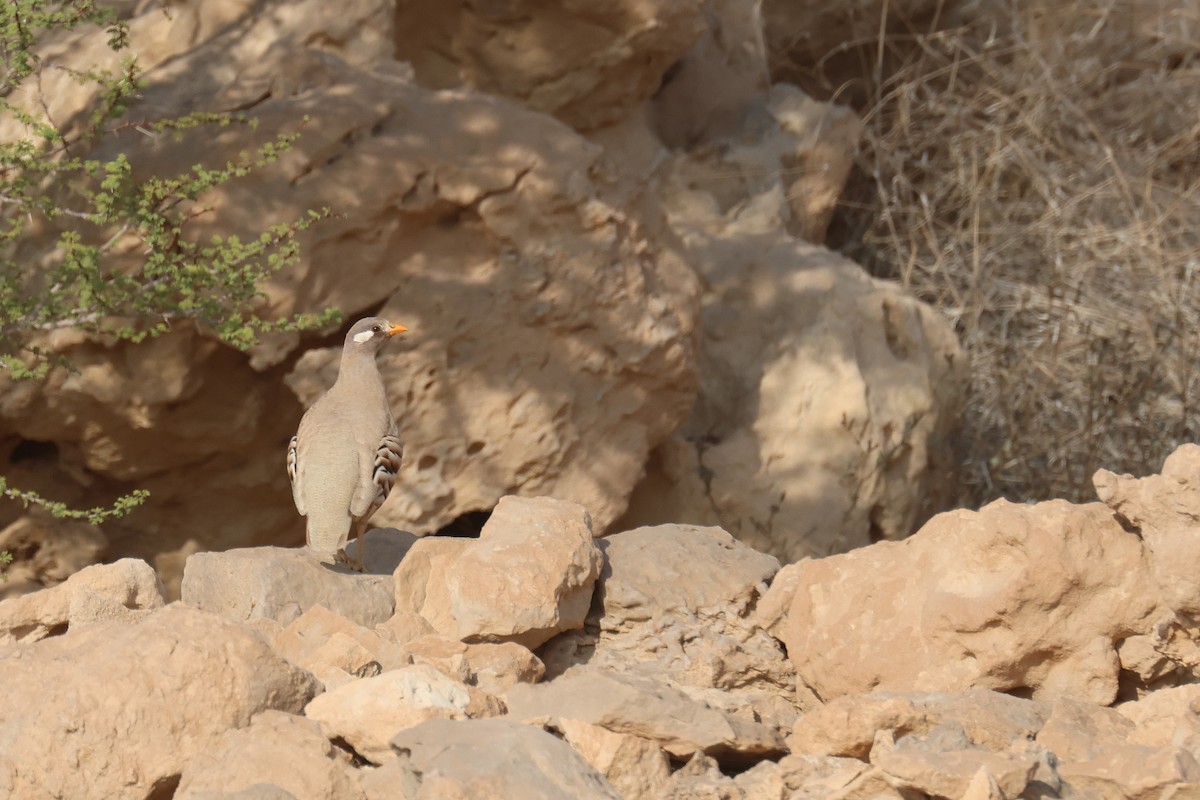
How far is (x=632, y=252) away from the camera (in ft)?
26.5

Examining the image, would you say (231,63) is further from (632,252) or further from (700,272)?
(700,272)

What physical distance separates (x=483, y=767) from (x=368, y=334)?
3.28 m

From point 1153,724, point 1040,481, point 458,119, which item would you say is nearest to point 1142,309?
point 1040,481

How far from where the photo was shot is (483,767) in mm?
3367

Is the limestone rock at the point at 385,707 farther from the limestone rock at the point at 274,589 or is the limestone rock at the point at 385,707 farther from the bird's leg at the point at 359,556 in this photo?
the bird's leg at the point at 359,556

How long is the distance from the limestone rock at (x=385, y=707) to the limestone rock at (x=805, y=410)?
4.99 m

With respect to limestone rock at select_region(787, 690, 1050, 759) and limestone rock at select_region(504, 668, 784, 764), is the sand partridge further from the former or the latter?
limestone rock at select_region(787, 690, 1050, 759)

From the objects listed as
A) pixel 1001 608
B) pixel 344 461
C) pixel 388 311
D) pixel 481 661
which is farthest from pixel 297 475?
pixel 1001 608

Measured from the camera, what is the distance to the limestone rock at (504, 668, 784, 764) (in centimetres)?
397

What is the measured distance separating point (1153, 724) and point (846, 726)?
0.84 meters

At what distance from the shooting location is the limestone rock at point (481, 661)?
4.40 metres

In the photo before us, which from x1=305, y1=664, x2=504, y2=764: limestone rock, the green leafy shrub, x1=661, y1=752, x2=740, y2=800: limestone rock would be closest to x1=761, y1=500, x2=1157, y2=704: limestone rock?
x1=661, y1=752, x2=740, y2=800: limestone rock

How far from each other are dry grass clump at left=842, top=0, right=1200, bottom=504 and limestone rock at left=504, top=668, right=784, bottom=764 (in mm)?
6272

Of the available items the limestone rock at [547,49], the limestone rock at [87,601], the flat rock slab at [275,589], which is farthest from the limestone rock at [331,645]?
the limestone rock at [547,49]
